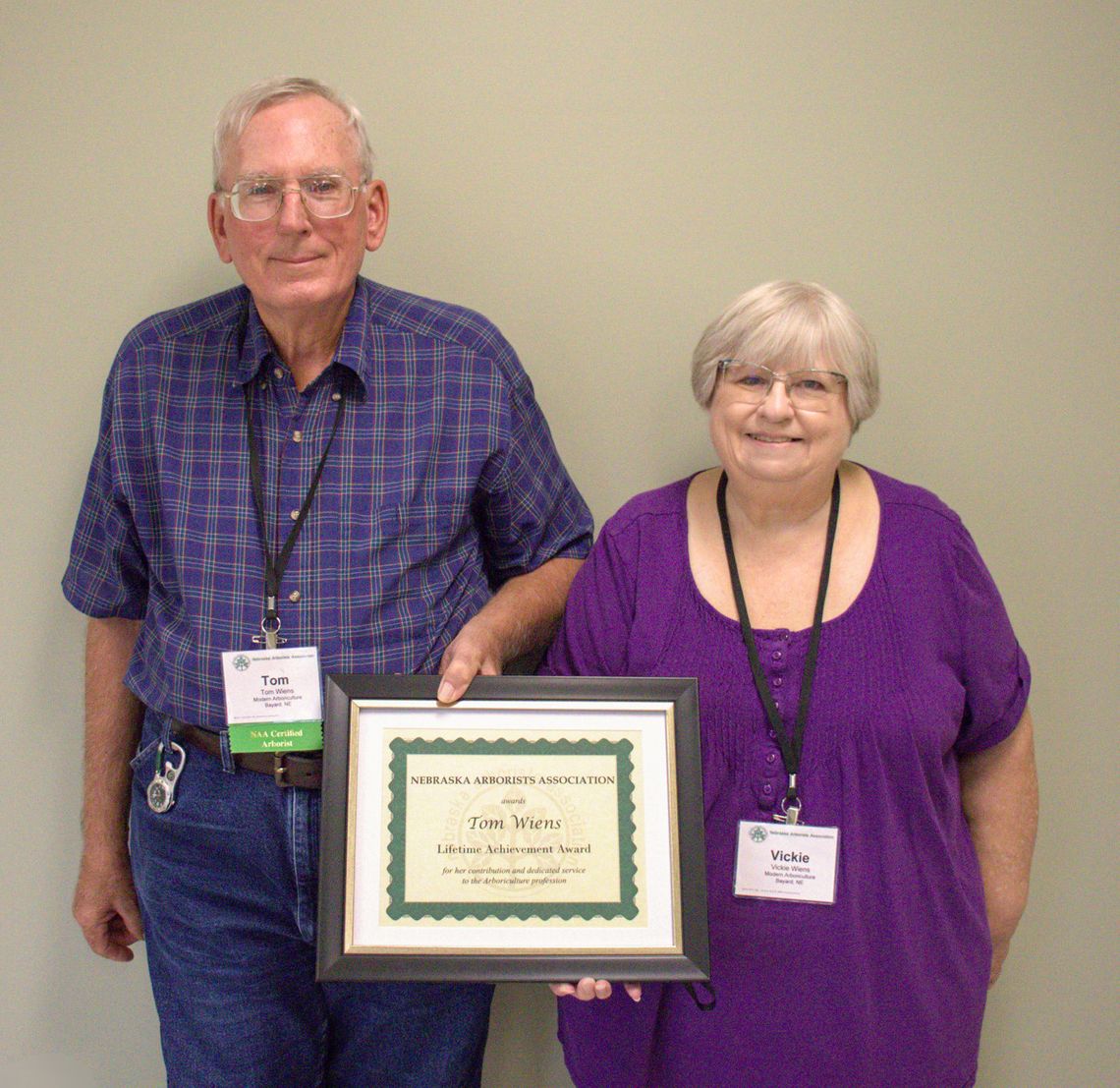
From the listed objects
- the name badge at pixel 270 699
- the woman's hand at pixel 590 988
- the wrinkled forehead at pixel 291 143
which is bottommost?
the woman's hand at pixel 590 988

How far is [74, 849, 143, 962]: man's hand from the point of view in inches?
69.2

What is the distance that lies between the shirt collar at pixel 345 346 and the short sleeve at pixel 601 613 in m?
0.45

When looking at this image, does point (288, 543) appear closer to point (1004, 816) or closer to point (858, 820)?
point (858, 820)

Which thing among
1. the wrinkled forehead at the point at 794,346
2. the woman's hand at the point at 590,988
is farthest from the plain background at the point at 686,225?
the woman's hand at the point at 590,988

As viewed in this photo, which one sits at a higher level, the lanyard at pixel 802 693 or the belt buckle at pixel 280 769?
the lanyard at pixel 802 693

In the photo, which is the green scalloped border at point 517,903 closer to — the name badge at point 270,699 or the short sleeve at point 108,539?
the name badge at point 270,699

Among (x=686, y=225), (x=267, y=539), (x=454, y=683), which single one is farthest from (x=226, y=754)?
(x=686, y=225)

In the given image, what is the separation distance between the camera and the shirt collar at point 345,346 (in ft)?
4.98

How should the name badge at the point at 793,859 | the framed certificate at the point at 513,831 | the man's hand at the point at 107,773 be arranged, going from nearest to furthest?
the framed certificate at the point at 513,831
the name badge at the point at 793,859
the man's hand at the point at 107,773

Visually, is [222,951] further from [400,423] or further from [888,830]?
[888,830]

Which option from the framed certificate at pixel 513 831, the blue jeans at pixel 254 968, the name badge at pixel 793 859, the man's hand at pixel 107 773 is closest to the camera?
the framed certificate at pixel 513 831

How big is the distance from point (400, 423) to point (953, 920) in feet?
3.56

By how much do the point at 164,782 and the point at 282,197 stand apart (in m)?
0.89

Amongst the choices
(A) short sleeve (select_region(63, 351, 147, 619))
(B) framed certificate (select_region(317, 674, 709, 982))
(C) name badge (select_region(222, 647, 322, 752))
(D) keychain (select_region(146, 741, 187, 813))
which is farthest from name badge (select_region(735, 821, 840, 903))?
(A) short sleeve (select_region(63, 351, 147, 619))
